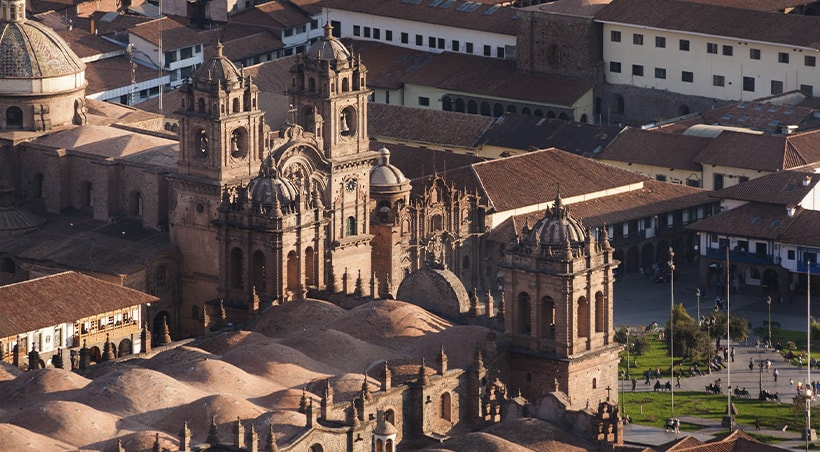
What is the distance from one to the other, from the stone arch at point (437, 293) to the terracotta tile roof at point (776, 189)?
125ft

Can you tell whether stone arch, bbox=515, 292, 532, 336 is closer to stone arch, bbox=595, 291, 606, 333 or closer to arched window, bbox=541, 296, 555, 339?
arched window, bbox=541, 296, 555, 339

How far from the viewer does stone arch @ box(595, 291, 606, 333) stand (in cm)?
15000

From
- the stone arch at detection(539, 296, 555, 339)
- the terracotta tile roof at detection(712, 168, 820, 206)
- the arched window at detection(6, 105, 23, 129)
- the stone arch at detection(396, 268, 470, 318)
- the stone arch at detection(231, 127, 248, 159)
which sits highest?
the arched window at detection(6, 105, 23, 129)

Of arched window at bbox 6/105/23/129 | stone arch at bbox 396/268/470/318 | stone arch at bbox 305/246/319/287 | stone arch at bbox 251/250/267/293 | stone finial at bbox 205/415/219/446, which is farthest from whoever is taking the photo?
arched window at bbox 6/105/23/129

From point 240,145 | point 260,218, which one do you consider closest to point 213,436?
point 260,218

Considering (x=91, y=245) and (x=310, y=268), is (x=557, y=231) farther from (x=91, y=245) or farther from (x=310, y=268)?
(x=91, y=245)

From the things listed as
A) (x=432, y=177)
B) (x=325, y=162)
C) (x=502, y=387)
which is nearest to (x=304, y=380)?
(x=502, y=387)

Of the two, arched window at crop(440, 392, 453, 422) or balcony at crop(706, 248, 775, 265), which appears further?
balcony at crop(706, 248, 775, 265)

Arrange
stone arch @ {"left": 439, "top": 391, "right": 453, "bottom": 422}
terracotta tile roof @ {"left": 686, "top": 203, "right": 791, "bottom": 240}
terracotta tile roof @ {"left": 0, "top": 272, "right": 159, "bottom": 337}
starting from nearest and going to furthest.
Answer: stone arch @ {"left": 439, "top": 391, "right": 453, "bottom": 422}
terracotta tile roof @ {"left": 0, "top": 272, "right": 159, "bottom": 337}
terracotta tile roof @ {"left": 686, "top": 203, "right": 791, "bottom": 240}

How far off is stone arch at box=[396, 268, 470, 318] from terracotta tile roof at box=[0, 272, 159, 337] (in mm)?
16747

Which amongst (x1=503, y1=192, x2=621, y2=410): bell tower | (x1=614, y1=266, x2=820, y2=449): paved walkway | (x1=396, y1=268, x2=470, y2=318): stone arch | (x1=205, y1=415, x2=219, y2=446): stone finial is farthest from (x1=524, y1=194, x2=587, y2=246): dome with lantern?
(x1=205, y1=415, x2=219, y2=446): stone finial

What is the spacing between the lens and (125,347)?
544ft

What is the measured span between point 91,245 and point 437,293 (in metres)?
26.6

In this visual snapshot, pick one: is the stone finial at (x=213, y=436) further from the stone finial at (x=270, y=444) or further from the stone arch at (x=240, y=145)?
the stone arch at (x=240, y=145)
